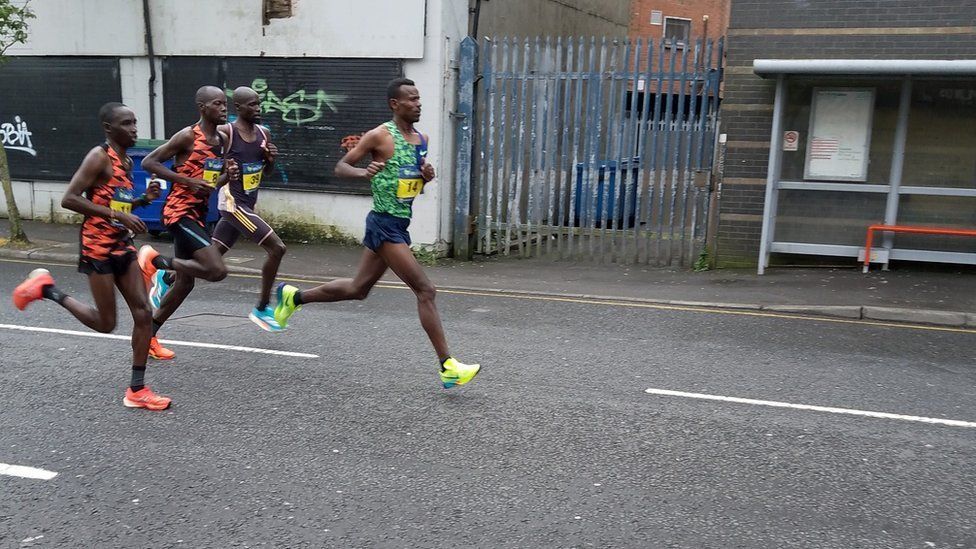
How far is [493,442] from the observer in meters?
4.56

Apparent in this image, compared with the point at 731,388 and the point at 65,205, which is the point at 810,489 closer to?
the point at 731,388

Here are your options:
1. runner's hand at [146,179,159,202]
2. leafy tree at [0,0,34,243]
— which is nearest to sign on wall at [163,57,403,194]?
leafy tree at [0,0,34,243]

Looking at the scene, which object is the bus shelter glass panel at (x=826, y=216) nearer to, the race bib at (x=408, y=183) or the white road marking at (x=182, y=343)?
the race bib at (x=408, y=183)

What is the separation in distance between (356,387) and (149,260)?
7.15 ft

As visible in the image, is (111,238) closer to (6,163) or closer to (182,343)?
(182,343)

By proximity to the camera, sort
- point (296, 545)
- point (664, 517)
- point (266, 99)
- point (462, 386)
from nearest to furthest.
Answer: point (296, 545) → point (664, 517) → point (462, 386) → point (266, 99)

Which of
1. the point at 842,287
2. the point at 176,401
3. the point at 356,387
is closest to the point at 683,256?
the point at 842,287

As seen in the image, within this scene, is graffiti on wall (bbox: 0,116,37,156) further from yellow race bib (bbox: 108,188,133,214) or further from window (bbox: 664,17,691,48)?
window (bbox: 664,17,691,48)

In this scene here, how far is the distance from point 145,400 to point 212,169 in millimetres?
1889

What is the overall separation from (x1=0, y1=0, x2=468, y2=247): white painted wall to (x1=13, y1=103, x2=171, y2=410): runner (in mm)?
6589

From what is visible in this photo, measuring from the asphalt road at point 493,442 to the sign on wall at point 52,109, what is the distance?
7.66m

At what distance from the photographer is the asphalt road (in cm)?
358

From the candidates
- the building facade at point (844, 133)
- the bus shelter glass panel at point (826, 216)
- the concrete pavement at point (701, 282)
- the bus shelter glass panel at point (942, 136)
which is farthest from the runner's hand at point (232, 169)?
the bus shelter glass panel at point (942, 136)

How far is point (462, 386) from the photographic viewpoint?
561 cm
